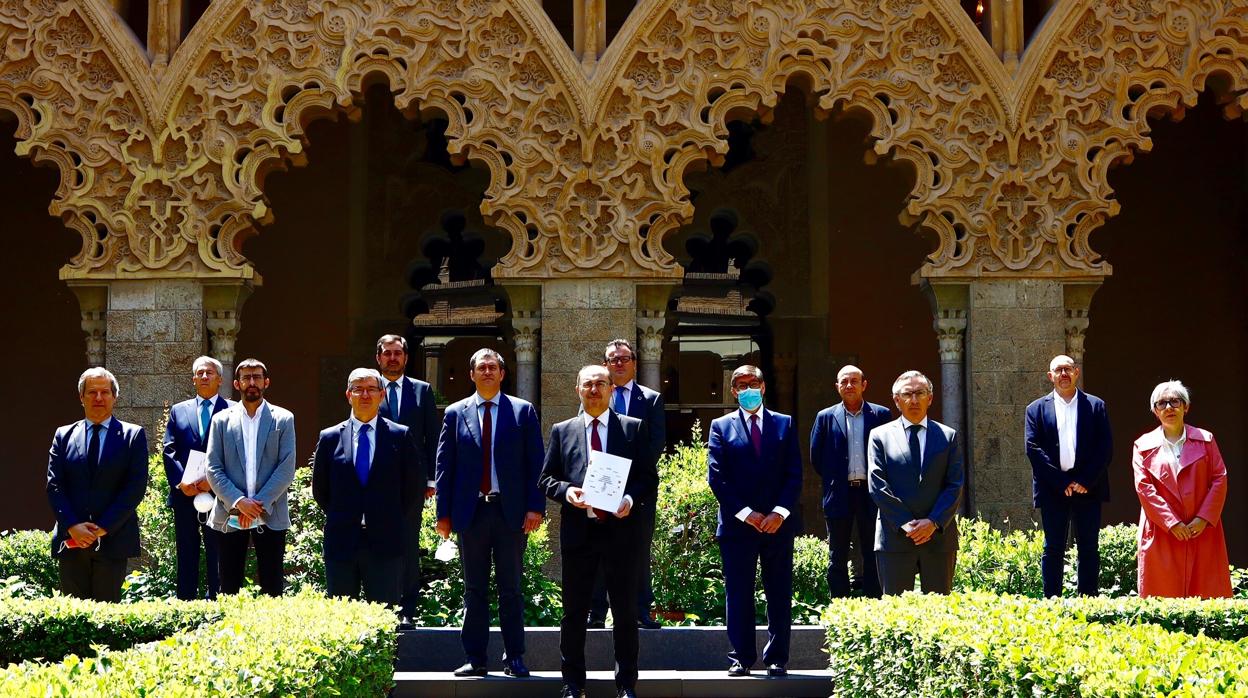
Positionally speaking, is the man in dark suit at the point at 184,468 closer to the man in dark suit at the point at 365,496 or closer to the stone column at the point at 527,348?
the man in dark suit at the point at 365,496

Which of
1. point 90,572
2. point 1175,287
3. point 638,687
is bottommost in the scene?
point 638,687

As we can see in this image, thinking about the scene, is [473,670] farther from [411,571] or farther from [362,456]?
[411,571]

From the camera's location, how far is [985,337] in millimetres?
11625

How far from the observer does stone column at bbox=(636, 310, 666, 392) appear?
1173 centimetres

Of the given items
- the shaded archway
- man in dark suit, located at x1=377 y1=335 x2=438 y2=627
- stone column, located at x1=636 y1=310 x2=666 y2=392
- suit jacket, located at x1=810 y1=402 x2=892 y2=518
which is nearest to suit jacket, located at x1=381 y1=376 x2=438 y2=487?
man in dark suit, located at x1=377 y1=335 x2=438 y2=627

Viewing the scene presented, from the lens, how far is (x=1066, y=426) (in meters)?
9.07

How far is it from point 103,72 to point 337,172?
4159 millimetres

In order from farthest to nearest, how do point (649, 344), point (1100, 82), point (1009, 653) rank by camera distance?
point (649, 344), point (1100, 82), point (1009, 653)

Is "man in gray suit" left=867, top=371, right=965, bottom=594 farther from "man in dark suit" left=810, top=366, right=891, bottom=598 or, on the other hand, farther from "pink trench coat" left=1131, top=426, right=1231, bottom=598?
"pink trench coat" left=1131, top=426, right=1231, bottom=598

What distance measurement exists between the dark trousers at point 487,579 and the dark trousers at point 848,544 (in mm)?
2258

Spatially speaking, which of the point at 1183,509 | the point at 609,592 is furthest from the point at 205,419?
the point at 1183,509

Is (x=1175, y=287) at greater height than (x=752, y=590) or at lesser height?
greater

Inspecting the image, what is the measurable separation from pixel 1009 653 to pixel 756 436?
269cm

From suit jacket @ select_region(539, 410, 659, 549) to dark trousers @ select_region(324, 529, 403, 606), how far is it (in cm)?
106
